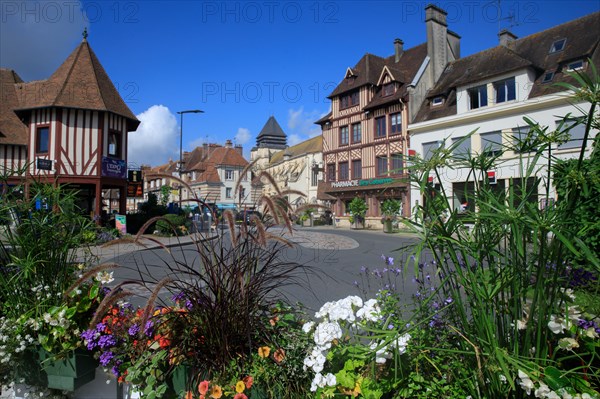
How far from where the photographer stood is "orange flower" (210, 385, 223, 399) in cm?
197

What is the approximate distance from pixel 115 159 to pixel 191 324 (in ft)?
64.1

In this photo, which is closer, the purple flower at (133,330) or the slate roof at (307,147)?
the purple flower at (133,330)

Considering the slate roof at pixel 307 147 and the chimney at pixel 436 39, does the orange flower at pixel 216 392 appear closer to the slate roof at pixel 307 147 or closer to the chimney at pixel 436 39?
A: the chimney at pixel 436 39

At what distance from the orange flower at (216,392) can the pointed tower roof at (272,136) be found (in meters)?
74.0

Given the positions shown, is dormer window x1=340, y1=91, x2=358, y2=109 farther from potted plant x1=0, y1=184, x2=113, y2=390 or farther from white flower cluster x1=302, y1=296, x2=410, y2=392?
white flower cluster x1=302, y1=296, x2=410, y2=392

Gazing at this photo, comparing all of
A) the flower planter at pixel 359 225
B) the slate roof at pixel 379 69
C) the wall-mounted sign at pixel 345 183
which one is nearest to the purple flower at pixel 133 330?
the flower planter at pixel 359 225

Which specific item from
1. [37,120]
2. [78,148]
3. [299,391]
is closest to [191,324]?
[299,391]

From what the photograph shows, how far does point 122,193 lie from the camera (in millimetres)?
20484

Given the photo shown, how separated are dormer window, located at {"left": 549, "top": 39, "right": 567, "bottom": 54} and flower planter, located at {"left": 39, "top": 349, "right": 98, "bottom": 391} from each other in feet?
84.7

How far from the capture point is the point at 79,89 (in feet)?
63.6

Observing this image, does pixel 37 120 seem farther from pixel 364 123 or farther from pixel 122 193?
pixel 364 123

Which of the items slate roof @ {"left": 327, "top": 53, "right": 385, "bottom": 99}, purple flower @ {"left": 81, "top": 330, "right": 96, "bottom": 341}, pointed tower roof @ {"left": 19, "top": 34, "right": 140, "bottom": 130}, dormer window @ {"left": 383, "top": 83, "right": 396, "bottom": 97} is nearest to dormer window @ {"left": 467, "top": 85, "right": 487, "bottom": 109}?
dormer window @ {"left": 383, "top": 83, "right": 396, "bottom": 97}

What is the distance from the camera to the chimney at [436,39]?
90.0 ft

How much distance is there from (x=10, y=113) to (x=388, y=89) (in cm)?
2286
